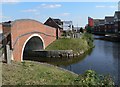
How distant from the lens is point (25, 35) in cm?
2359

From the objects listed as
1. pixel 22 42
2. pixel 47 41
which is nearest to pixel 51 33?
pixel 47 41

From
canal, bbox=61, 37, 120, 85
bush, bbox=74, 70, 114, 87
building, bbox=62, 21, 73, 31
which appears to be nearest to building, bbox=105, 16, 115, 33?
building, bbox=62, 21, 73, 31

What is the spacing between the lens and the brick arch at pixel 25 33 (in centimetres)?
1809

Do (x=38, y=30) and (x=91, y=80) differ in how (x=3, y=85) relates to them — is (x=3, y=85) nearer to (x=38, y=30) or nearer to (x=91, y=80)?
(x=91, y=80)

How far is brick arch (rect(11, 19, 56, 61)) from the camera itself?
18.1m

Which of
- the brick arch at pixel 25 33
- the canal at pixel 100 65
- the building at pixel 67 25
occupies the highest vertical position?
the building at pixel 67 25

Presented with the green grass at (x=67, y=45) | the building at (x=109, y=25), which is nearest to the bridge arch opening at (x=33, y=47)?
the green grass at (x=67, y=45)

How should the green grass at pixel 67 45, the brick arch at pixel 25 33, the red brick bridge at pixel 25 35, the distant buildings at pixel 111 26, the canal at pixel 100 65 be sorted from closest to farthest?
the red brick bridge at pixel 25 35, the brick arch at pixel 25 33, the canal at pixel 100 65, the green grass at pixel 67 45, the distant buildings at pixel 111 26

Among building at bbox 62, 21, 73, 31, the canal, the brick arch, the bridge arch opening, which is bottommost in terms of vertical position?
the canal

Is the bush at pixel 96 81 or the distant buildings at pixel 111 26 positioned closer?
the bush at pixel 96 81

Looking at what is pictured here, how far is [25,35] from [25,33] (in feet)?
0.75

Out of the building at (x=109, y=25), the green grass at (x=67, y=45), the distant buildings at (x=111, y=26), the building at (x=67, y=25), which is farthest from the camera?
the building at (x=109, y=25)

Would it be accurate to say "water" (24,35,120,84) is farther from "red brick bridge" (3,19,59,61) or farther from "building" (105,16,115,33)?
"building" (105,16,115,33)

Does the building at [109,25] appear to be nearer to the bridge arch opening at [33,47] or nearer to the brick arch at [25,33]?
the brick arch at [25,33]
